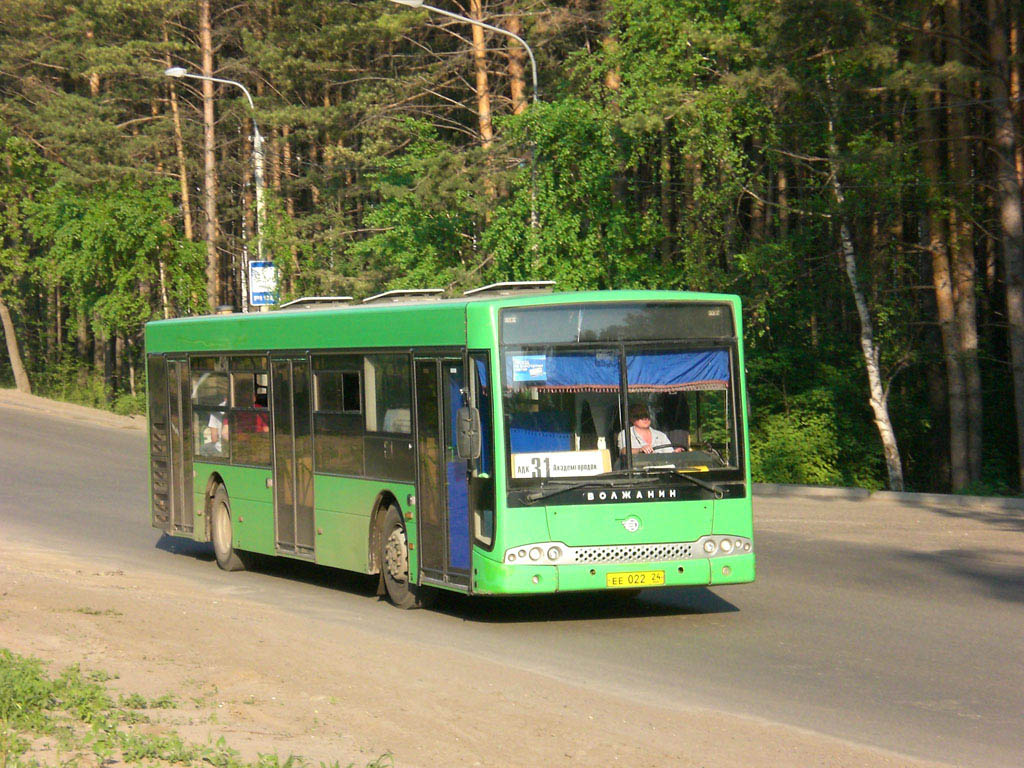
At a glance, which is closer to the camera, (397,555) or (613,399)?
(613,399)

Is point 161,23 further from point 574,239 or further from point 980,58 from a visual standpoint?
point 980,58

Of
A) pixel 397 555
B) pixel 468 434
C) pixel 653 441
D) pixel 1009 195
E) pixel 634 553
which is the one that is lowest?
pixel 397 555

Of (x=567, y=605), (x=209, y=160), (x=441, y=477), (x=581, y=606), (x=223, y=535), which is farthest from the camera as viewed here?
(x=209, y=160)

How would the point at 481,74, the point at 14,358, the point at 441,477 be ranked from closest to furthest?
1. the point at 441,477
2. the point at 481,74
3. the point at 14,358

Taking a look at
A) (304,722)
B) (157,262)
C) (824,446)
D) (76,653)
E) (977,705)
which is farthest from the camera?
(157,262)

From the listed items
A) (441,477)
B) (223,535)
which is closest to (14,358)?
(223,535)

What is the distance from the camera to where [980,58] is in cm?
2394

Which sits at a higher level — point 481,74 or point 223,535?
point 481,74

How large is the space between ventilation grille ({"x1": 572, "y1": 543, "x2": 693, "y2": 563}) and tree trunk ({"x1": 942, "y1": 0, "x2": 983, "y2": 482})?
13.9 metres

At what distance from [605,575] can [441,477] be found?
178cm

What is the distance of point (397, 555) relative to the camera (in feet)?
44.8

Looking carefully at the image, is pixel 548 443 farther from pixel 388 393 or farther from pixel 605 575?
pixel 388 393

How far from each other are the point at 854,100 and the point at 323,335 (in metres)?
14.0

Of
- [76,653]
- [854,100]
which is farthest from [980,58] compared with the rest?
[76,653]
